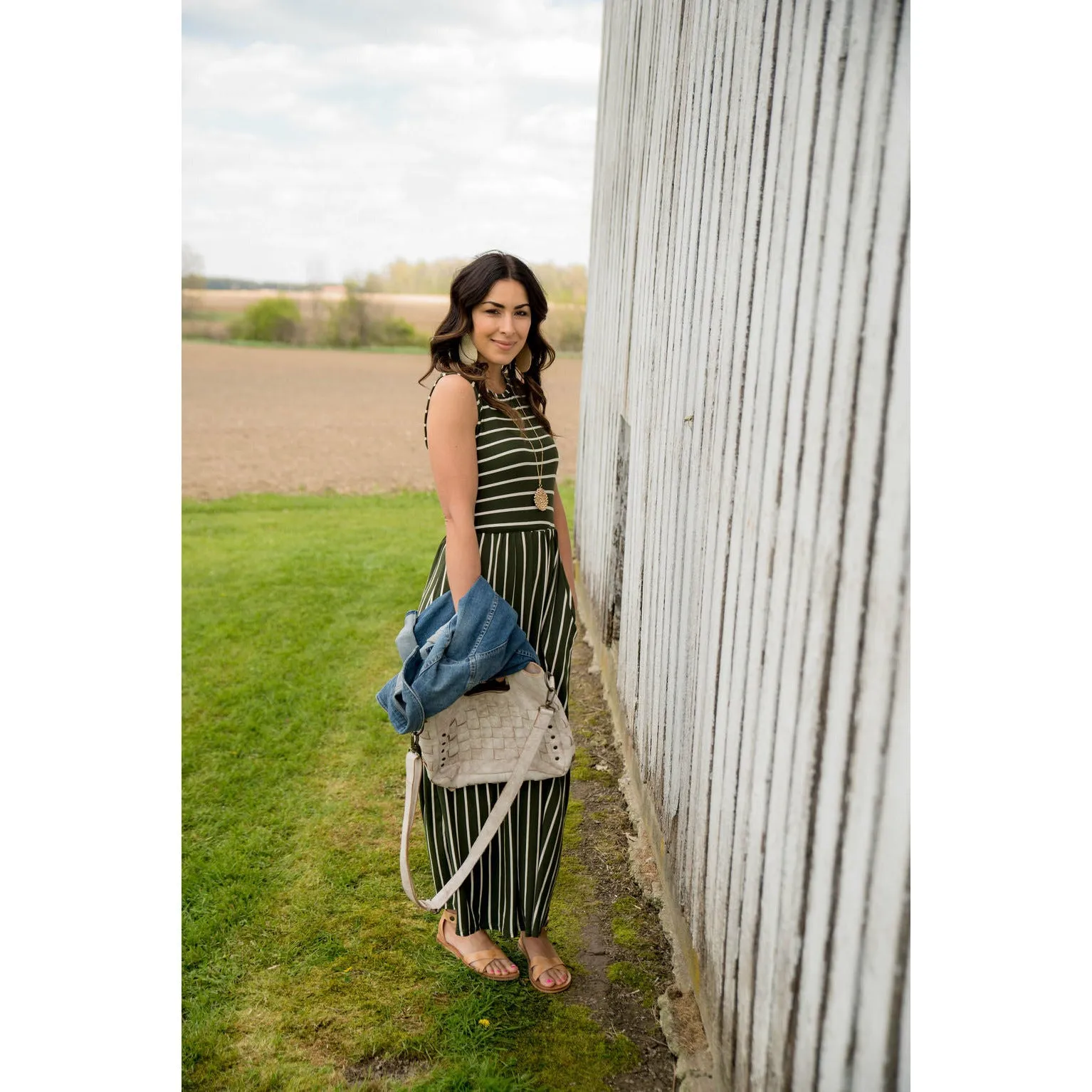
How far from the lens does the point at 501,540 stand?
8.92ft

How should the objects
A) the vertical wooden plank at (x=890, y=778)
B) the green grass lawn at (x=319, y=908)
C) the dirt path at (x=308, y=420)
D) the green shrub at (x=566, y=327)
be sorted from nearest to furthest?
1. the vertical wooden plank at (x=890, y=778)
2. the green grass lawn at (x=319, y=908)
3. the dirt path at (x=308, y=420)
4. the green shrub at (x=566, y=327)

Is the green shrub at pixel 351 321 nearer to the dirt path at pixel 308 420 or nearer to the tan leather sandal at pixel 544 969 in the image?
the dirt path at pixel 308 420

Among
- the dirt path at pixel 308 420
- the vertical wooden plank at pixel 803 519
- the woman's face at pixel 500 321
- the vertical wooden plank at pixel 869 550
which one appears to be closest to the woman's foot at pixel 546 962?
the vertical wooden plank at pixel 803 519

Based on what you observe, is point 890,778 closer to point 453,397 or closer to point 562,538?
point 453,397

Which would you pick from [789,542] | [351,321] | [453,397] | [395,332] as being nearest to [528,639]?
[453,397]

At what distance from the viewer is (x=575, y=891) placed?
3.38m

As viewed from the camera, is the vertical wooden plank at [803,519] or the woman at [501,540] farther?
the woman at [501,540]

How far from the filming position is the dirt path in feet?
51.9

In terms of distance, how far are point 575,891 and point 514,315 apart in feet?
6.95

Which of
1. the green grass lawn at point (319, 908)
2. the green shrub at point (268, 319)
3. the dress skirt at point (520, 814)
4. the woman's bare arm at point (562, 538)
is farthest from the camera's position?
the green shrub at point (268, 319)

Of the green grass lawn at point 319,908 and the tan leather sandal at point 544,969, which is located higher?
the tan leather sandal at point 544,969

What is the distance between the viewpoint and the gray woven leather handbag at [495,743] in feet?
8.73

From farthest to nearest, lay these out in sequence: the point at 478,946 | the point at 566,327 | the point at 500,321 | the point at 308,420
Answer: the point at 566,327 < the point at 308,420 < the point at 478,946 < the point at 500,321

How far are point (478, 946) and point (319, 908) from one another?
0.71 m
